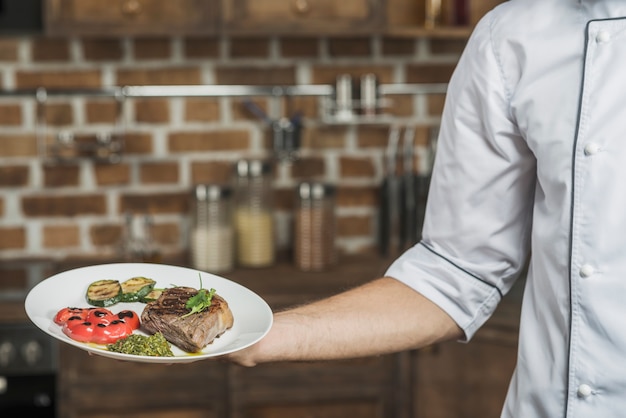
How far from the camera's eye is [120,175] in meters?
2.71

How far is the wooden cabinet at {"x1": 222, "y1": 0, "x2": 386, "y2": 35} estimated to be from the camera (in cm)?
245

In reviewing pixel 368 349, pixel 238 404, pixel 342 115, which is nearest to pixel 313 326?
pixel 368 349

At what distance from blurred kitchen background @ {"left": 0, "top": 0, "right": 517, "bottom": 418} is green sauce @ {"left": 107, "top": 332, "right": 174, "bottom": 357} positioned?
1.30m

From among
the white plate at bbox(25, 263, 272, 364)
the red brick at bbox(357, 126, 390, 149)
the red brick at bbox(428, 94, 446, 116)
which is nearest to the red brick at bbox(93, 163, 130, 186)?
the red brick at bbox(357, 126, 390, 149)

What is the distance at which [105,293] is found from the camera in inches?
45.0

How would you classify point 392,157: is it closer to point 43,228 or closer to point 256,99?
point 256,99

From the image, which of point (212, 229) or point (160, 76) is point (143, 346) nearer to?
point (212, 229)

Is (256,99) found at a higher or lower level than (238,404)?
higher

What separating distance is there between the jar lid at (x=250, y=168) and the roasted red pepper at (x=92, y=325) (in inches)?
57.3

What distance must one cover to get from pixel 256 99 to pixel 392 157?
449 millimetres

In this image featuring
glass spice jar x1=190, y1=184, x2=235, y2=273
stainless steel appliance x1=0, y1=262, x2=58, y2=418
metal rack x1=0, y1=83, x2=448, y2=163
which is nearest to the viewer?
stainless steel appliance x1=0, y1=262, x2=58, y2=418

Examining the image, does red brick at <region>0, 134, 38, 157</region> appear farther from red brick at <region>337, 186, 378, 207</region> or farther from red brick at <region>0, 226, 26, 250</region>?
red brick at <region>337, 186, 378, 207</region>

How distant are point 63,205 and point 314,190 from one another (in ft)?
2.51

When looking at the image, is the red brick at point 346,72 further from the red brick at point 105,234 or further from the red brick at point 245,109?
the red brick at point 105,234
